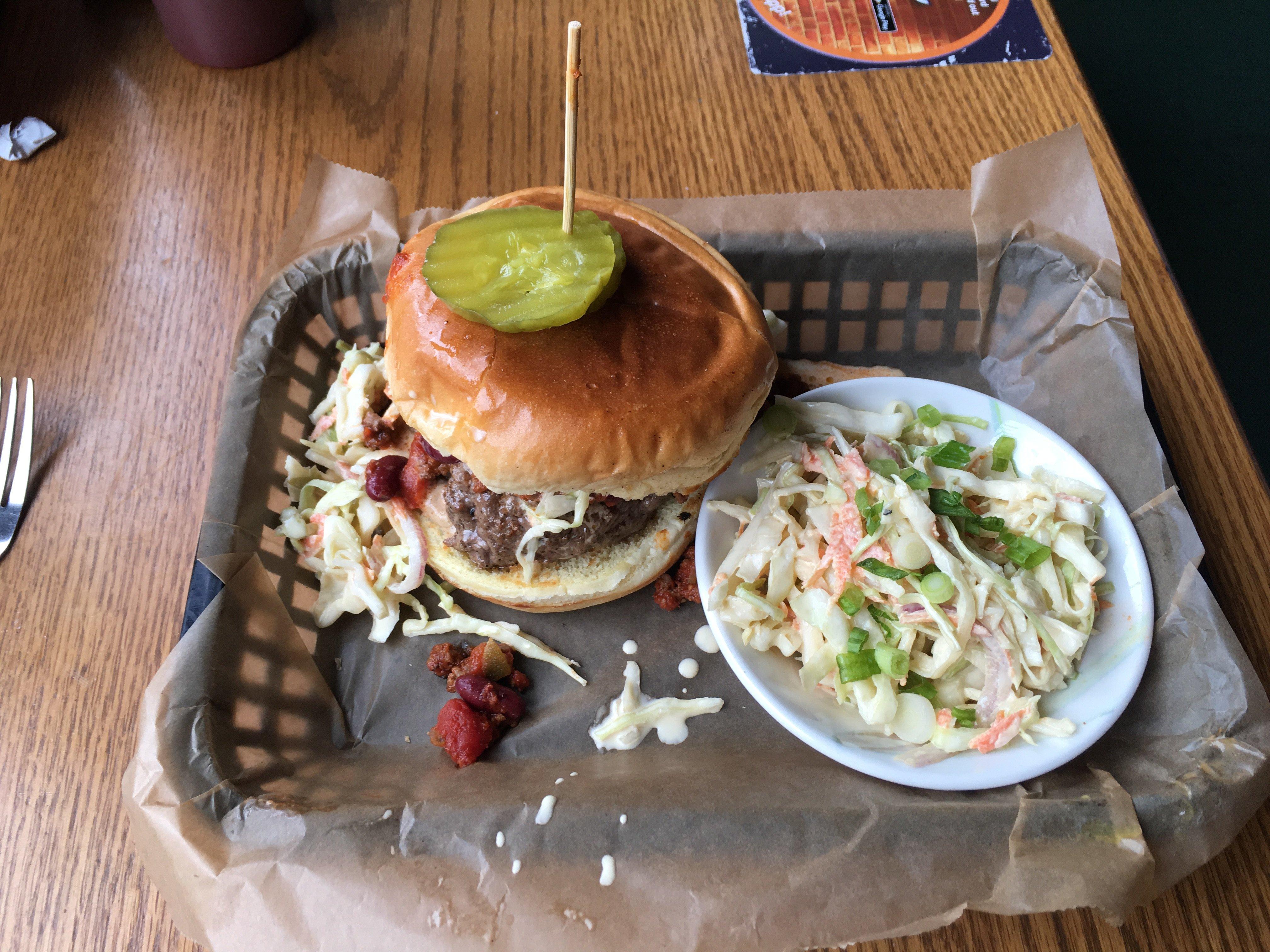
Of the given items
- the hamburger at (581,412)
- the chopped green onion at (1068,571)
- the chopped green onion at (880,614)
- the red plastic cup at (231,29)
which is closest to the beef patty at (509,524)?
the hamburger at (581,412)

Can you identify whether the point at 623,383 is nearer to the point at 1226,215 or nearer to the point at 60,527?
the point at 60,527

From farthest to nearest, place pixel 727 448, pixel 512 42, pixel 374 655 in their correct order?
1. pixel 512 42
2. pixel 374 655
3. pixel 727 448

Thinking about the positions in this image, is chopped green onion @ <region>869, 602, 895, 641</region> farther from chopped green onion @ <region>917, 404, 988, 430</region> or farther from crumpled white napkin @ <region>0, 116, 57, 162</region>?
crumpled white napkin @ <region>0, 116, 57, 162</region>

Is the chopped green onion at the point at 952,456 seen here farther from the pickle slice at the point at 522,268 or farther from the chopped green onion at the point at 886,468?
the pickle slice at the point at 522,268

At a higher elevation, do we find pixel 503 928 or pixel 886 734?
pixel 503 928

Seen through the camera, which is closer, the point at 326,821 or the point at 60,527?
the point at 326,821

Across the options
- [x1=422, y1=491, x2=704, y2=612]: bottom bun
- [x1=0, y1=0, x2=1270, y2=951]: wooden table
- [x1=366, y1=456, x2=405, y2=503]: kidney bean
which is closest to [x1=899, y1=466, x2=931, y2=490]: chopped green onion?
[x1=422, y1=491, x2=704, y2=612]: bottom bun

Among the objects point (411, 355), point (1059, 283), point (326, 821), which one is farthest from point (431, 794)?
point (1059, 283)
